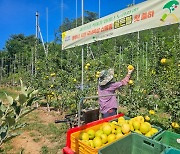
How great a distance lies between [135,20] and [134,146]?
2.43 m

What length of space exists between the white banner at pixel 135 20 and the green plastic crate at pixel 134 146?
6.31 ft

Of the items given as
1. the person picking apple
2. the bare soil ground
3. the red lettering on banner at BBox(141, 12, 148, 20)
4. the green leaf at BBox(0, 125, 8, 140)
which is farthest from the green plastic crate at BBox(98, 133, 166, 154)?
the red lettering on banner at BBox(141, 12, 148, 20)

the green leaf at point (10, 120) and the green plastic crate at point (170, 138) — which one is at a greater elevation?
the green leaf at point (10, 120)

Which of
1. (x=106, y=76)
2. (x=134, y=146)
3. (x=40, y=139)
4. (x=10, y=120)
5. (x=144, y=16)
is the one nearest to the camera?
(x=10, y=120)

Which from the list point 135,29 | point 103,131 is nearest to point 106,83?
point 135,29

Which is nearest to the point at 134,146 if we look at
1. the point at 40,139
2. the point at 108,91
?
the point at 108,91

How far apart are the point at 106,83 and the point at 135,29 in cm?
111

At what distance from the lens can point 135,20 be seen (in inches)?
142

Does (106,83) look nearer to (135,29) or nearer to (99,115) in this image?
(99,115)

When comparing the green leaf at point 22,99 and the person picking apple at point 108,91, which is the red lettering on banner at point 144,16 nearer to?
the person picking apple at point 108,91

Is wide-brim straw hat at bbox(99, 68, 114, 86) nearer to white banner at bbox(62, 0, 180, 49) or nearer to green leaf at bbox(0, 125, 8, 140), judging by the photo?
white banner at bbox(62, 0, 180, 49)

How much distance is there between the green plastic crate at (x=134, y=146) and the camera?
5.50 ft

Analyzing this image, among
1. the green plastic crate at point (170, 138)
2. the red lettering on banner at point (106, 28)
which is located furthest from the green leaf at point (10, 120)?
the red lettering on banner at point (106, 28)

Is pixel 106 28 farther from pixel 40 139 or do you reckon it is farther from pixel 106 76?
pixel 40 139
